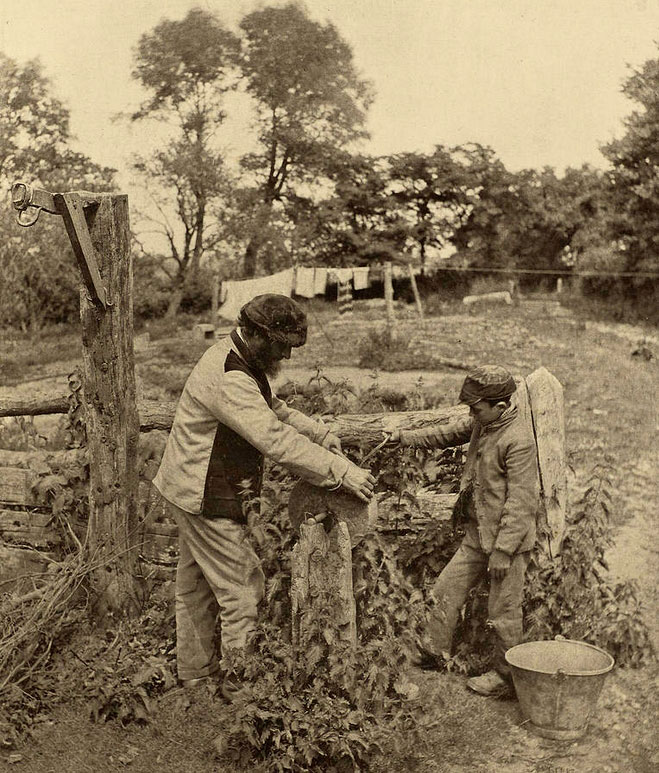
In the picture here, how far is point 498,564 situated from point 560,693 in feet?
2.20

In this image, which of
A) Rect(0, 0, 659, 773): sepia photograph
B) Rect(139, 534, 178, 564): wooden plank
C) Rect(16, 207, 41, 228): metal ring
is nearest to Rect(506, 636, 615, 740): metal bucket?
Rect(0, 0, 659, 773): sepia photograph

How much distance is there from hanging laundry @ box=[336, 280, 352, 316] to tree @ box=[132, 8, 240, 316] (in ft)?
8.67

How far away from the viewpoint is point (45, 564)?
185 inches

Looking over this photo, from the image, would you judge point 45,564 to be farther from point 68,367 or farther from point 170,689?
point 68,367

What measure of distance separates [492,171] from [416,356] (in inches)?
315

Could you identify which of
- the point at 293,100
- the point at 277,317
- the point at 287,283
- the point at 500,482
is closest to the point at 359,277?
the point at 287,283

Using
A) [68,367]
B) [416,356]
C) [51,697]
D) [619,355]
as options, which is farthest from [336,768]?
[68,367]

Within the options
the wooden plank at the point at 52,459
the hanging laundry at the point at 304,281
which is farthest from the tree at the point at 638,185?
the wooden plank at the point at 52,459

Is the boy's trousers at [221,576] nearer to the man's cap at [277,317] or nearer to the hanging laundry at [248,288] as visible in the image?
the man's cap at [277,317]

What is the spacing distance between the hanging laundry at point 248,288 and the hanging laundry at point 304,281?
0.15 m

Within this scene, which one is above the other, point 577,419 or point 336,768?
point 577,419

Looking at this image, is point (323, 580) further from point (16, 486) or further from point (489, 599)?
point (16, 486)

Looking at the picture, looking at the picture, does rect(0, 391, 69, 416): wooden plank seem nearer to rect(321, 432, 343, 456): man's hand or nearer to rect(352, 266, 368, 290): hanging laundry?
rect(321, 432, 343, 456): man's hand

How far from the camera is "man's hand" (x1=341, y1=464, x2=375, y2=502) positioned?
3.35 metres
